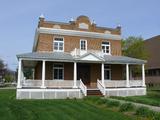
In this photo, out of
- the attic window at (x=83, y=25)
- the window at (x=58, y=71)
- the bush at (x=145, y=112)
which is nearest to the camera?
the bush at (x=145, y=112)

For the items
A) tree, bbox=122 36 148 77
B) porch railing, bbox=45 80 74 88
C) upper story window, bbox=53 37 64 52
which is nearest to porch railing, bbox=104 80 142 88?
porch railing, bbox=45 80 74 88

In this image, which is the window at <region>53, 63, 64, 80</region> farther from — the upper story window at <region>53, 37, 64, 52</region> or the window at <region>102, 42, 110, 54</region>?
the window at <region>102, 42, 110, 54</region>

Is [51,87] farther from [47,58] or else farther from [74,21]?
[74,21]

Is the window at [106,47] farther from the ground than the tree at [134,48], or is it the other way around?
the tree at [134,48]

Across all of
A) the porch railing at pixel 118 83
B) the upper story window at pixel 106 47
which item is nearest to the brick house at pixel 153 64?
the upper story window at pixel 106 47

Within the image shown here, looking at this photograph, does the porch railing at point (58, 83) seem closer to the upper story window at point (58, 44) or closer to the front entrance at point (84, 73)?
the front entrance at point (84, 73)

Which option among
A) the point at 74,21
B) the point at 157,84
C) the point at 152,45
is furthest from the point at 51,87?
the point at 152,45

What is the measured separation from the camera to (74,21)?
96.8 feet

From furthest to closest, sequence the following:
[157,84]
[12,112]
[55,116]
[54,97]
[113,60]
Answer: [157,84]
[113,60]
[54,97]
[12,112]
[55,116]

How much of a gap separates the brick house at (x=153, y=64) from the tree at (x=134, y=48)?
821cm

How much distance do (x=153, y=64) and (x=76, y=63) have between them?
108ft

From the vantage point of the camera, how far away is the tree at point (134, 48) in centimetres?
4588

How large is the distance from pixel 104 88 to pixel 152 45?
117ft

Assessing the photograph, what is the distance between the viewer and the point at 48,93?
2338 cm
